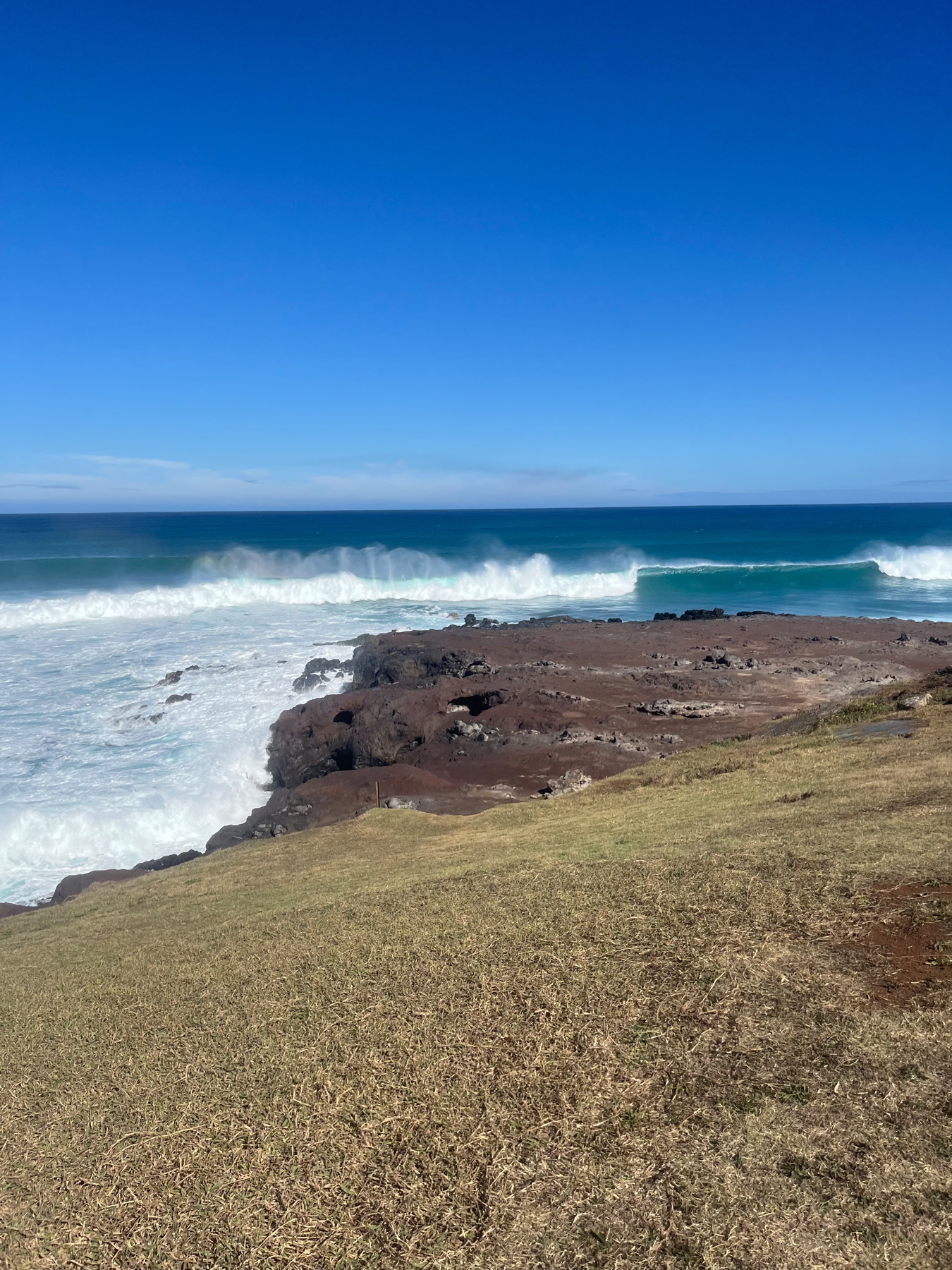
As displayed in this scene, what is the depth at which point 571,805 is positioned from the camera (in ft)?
46.1

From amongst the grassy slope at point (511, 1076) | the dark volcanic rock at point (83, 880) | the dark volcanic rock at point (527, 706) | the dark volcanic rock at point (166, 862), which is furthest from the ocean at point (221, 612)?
the grassy slope at point (511, 1076)

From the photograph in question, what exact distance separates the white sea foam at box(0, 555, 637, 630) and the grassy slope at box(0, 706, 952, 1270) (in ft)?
147

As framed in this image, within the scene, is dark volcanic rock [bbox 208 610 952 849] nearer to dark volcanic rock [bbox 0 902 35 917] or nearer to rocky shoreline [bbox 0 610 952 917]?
rocky shoreline [bbox 0 610 952 917]

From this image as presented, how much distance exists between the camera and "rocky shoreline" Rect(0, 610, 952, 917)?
18359mm

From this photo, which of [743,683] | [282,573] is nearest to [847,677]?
[743,683]

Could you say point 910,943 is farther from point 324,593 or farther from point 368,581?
point 368,581

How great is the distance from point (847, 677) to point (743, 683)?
3.52 metres

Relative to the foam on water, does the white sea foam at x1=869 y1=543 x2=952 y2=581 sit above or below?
above

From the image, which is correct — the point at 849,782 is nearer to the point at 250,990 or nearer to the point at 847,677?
the point at 250,990

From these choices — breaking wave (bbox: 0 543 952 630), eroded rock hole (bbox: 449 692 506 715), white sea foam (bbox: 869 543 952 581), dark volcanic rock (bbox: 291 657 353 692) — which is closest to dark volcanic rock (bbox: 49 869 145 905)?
eroded rock hole (bbox: 449 692 506 715)

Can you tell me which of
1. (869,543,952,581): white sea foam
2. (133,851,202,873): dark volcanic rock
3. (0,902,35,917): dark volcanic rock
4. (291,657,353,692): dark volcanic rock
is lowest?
(0,902,35,917): dark volcanic rock

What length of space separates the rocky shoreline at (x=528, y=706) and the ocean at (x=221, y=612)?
80.8 inches

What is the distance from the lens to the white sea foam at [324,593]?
5100 cm

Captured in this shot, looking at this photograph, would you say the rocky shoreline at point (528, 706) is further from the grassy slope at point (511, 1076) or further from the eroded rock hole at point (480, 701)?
the grassy slope at point (511, 1076)
